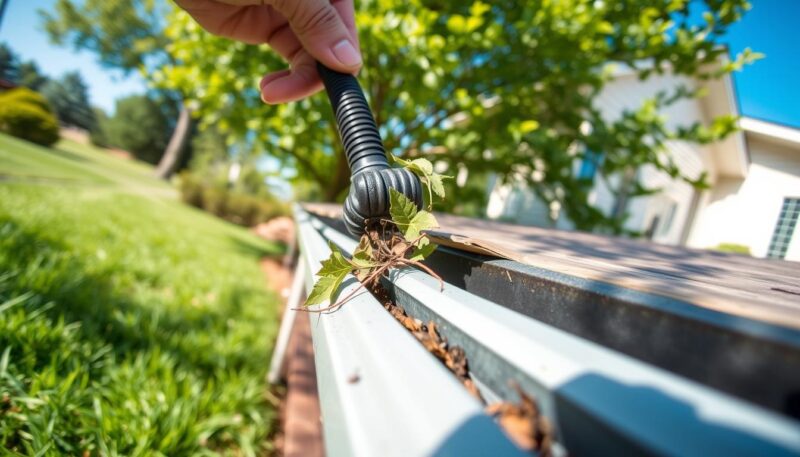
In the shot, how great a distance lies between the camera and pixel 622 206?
9.80 meters

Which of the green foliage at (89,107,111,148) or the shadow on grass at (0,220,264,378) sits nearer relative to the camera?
the shadow on grass at (0,220,264,378)

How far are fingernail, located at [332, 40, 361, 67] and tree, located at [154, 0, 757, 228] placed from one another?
10.4ft

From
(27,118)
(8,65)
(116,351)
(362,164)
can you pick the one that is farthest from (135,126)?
(362,164)

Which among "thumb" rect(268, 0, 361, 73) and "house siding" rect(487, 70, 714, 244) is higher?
"house siding" rect(487, 70, 714, 244)

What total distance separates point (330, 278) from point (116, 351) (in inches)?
98.8

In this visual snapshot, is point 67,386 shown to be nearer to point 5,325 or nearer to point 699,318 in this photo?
point 5,325

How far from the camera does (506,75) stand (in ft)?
19.3

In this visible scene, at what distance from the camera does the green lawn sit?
1.66m

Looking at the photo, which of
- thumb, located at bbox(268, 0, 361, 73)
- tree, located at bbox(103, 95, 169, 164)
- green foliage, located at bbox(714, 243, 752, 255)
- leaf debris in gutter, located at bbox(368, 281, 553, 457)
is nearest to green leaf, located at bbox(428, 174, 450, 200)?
leaf debris in gutter, located at bbox(368, 281, 553, 457)

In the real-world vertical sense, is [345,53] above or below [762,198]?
below

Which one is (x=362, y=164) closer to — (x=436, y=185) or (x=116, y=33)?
(x=436, y=185)

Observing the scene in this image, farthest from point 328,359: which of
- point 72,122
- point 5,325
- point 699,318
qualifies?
point 72,122

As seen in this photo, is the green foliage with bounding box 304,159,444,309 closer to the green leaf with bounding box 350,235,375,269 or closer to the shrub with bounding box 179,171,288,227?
the green leaf with bounding box 350,235,375,269

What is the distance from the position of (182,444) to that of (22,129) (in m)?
27.9
